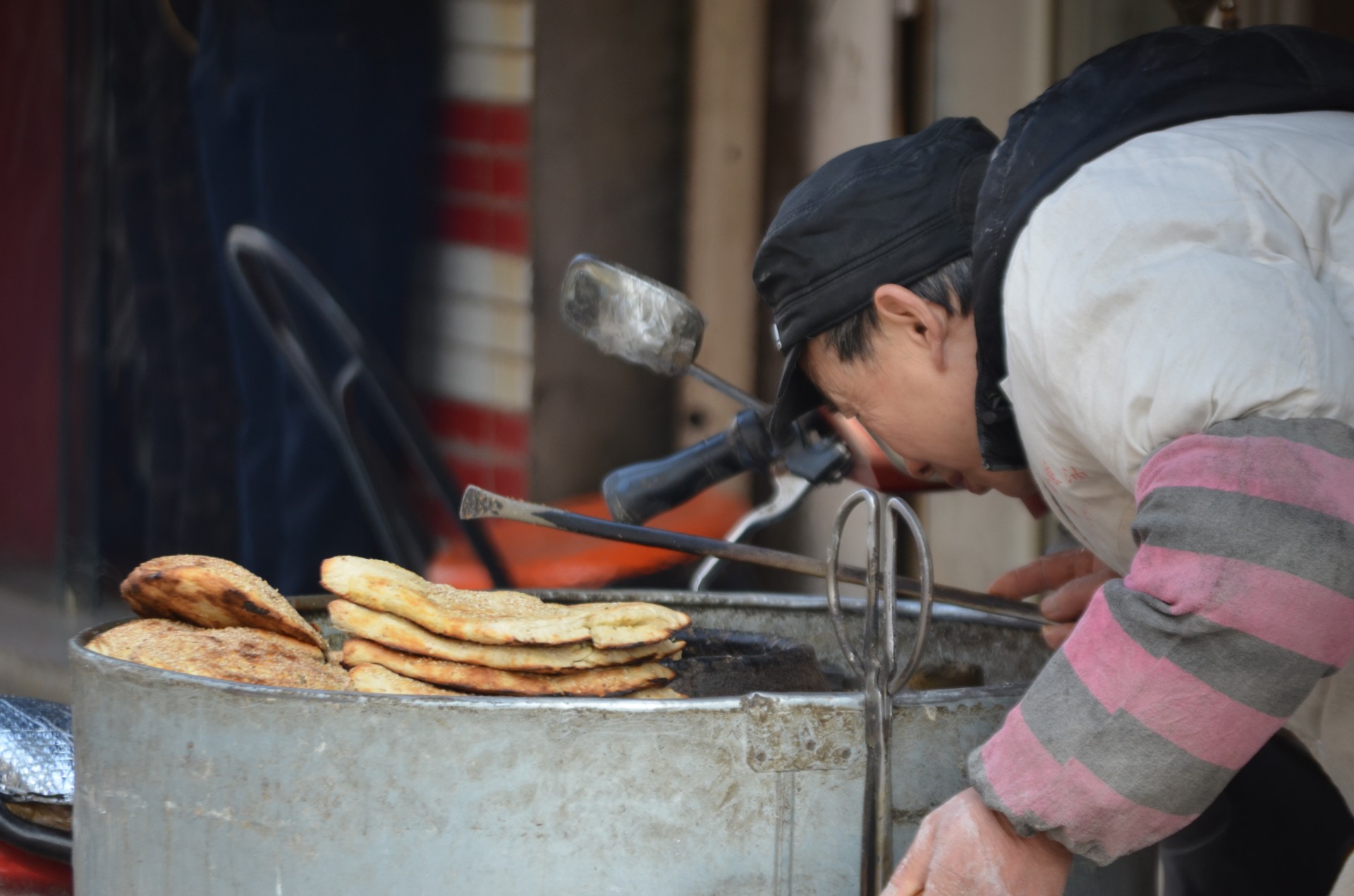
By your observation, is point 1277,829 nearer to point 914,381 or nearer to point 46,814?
point 914,381

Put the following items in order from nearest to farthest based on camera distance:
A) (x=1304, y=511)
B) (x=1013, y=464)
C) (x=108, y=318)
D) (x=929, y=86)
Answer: (x=1304, y=511) → (x=1013, y=464) → (x=929, y=86) → (x=108, y=318)

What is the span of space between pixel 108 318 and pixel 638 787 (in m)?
2.87

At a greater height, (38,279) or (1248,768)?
(38,279)

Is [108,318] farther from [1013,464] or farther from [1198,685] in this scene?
[1198,685]

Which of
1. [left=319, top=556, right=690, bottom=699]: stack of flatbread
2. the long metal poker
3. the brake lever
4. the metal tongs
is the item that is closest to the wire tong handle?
the metal tongs

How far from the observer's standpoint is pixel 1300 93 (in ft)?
3.98

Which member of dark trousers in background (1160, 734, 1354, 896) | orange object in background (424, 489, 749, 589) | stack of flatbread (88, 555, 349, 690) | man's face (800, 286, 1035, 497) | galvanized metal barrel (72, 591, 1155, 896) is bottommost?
dark trousers in background (1160, 734, 1354, 896)

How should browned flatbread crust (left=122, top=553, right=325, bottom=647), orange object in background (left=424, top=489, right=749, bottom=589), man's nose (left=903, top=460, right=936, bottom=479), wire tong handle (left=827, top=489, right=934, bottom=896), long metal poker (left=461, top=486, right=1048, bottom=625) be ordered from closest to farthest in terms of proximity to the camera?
wire tong handle (left=827, top=489, right=934, bottom=896), browned flatbread crust (left=122, top=553, right=325, bottom=647), long metal poker (left=461, top=486, right=1048, bottom=625), man's nose (left=903, top=460, right=936, bottom=479), orange object in background (left=424, top=489, right=749, bottom=589)

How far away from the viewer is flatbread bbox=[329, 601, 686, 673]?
1.34 m

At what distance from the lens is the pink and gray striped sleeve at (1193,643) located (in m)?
0.98

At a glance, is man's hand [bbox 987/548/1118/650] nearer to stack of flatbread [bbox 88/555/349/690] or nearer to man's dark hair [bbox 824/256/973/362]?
man's dark hair [bbox 824/256/973/362]

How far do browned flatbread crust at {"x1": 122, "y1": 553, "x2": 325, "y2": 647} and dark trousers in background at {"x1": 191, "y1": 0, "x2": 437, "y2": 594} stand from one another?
1.83 metres

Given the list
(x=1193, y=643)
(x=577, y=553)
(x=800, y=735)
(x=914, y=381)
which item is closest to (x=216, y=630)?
(x=800, y=735)

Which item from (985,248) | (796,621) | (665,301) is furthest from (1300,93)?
(796,621)
